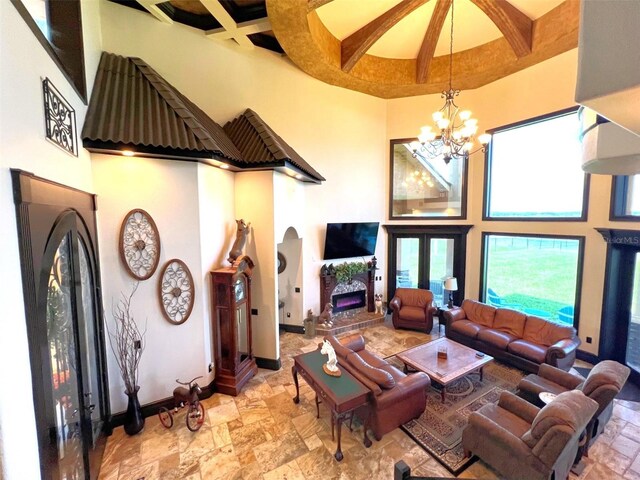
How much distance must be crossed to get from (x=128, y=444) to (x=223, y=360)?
1.48m

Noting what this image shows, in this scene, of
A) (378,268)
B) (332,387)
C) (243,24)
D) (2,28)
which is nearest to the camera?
(2,28)

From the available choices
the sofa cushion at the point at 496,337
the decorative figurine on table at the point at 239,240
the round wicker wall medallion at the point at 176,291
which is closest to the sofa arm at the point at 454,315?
the sofa cushion at the point at 496,337

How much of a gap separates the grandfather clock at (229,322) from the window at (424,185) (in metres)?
5.09

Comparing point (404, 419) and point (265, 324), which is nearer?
point (404, 419)

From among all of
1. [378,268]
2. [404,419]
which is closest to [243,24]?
[378,268]

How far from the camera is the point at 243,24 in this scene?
196 inches

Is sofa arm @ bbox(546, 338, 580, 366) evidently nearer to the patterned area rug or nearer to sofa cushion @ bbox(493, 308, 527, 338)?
the patterned area rug

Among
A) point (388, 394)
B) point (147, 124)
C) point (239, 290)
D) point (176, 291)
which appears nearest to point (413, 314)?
point (388, 394)

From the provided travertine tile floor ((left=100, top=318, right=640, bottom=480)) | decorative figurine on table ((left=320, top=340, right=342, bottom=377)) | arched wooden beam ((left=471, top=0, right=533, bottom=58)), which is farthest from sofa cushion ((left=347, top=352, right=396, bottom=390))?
arched wooden beam ((left=471, top=0, right=533, bottom=58))

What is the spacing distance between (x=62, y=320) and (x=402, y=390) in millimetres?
3879

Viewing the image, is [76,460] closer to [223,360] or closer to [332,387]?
[223,360]

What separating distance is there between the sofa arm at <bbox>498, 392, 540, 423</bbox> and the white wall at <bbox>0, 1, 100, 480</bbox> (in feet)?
15.2

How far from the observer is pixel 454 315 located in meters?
6.25

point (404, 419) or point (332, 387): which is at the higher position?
point (332, 387)
